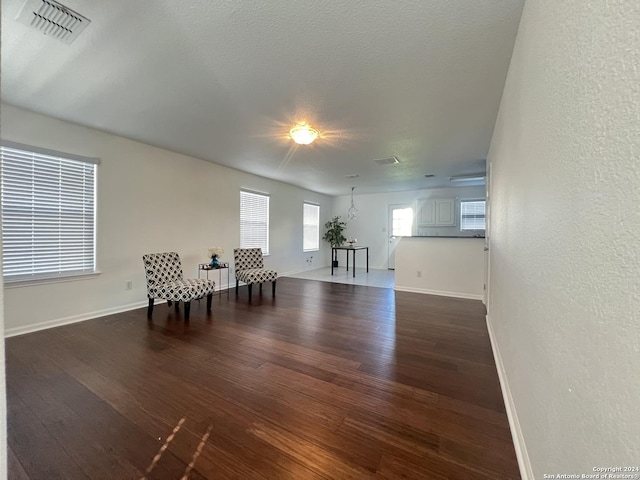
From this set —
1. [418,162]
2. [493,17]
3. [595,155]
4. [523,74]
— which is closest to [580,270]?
[595,155]

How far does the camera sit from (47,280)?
3.22 m

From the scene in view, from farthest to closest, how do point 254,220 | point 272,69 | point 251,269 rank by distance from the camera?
point 254,220 → point 251,269 → point 272,69

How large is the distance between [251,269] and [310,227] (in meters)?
3.18

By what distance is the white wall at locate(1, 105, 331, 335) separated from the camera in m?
3.12

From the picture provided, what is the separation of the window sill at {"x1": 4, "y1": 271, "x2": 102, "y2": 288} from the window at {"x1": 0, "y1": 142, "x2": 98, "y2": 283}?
0.02m

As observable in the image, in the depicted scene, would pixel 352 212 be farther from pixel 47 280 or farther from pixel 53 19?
pixel 53 19

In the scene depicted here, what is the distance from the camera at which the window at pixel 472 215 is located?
7089 millimetres

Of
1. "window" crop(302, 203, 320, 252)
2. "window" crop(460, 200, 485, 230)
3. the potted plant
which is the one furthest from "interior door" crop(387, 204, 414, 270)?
"window" crop(302, 203, 320, 252)

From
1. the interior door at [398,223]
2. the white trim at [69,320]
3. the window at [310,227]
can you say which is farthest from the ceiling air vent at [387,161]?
the white trim at [69,320]

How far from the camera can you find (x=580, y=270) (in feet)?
2.83

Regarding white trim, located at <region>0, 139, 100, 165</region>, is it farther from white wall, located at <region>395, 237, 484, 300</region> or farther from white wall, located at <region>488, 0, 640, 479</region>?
white wall, located at <region>395, 237, 484, 300</region>

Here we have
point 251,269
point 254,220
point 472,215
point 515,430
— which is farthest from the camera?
point 472,215

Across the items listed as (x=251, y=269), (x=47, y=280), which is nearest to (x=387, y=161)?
(x=251, y=269)

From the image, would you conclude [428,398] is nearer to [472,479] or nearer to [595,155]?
[472,479]
